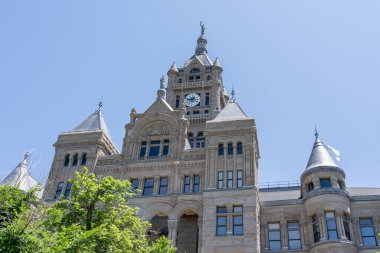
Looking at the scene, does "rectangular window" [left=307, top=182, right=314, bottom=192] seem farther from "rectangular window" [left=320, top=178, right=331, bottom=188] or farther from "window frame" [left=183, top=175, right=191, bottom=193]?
"window frame" [left=183, top=175, right=191, bottom=193]

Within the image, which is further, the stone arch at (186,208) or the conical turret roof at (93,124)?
the conical turret roof at (93,124)

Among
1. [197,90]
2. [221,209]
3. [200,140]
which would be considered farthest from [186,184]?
[197,90]

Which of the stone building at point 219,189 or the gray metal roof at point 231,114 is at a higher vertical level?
the gray metal roof at point 231,114

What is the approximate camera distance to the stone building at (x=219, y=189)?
37.5 metres

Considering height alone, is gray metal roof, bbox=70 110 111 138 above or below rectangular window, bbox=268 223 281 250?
above

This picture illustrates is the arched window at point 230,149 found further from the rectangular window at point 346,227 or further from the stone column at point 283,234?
the rectangular window at point 346,227

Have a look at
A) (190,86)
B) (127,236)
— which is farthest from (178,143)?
(190,86)

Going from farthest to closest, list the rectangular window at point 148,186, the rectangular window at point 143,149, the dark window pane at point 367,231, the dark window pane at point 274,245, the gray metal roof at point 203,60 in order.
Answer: the gray metal roof at point 203,60 < the rectangular window at point 143,149 < the rectangular window at point 148,186 < the dark window pane at point 274,245 < the dark window pane at point 367,231

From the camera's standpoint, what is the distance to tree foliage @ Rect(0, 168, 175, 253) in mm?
21094

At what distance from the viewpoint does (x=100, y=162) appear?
44875 mm

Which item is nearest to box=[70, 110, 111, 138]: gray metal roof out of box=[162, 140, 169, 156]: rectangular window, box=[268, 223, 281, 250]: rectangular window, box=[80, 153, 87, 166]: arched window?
box=[80, 153, 87, 166]: arched window

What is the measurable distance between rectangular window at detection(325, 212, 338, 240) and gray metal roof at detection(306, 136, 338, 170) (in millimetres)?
5003

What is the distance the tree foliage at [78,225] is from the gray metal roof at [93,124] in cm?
1872

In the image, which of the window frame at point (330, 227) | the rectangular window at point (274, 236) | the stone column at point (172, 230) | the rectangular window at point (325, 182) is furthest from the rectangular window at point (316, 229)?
the stone column at point (172, 230)
